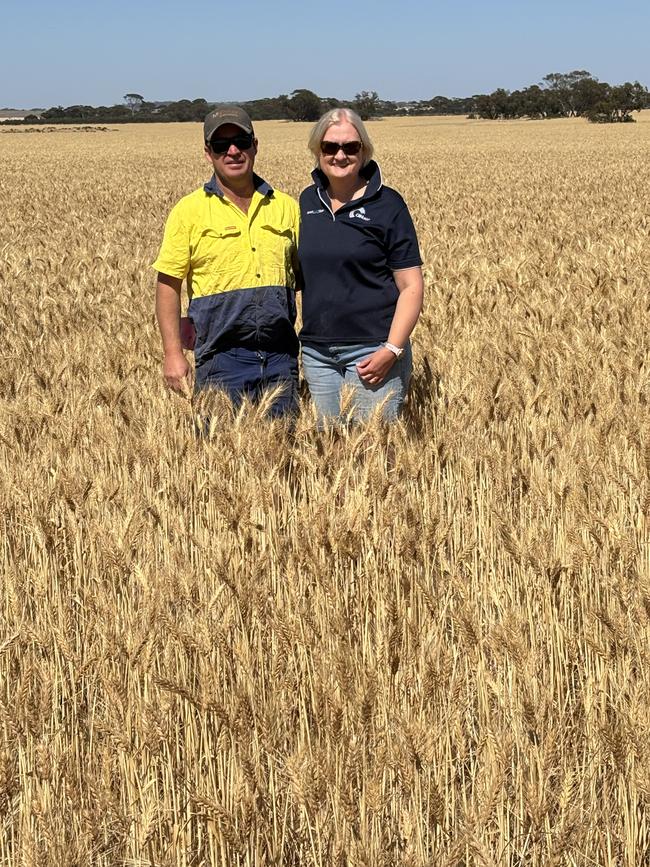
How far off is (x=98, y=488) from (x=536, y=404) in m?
1.95

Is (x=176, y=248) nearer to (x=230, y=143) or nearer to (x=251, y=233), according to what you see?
(x=251, y=233)

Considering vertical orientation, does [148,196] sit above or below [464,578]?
above

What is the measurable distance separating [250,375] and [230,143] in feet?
2.75

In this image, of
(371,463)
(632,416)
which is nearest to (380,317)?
(371,463)

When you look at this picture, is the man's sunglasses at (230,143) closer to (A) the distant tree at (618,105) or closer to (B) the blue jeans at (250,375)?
(B) the blue jeans at (250,375)

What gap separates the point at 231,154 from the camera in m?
3.46

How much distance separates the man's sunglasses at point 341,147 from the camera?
339cm

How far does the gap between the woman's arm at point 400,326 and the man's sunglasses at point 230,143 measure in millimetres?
717

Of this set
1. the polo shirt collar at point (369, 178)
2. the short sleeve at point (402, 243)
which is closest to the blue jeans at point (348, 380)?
the short sleeve at point (402, 243)

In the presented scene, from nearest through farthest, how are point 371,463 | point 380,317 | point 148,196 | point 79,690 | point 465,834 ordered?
point 465,834, point 79,690, point 371,463, point 380,317, point 148,196

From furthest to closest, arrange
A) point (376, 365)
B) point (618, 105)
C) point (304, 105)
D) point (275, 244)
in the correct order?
1. point (304, 105)
2. point (618, 105)
3. point (275, 244)
4. point (376, 365)

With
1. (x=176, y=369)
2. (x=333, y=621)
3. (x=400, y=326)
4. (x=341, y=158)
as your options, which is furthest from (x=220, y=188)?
(x=333, y=621)

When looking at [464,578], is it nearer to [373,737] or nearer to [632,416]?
[373,737]

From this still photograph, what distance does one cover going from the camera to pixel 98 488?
310 cm
